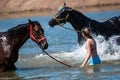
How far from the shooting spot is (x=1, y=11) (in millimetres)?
89188

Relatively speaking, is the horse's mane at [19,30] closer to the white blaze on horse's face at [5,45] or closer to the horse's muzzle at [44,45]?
the white blaze on horse's face at [5,45]

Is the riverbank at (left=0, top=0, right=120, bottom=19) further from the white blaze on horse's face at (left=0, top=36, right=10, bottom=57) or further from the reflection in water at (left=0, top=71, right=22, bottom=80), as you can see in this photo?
the reflection in water at (left=0, top=71, right=22, bottom=80)

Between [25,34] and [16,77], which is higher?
[25,34]

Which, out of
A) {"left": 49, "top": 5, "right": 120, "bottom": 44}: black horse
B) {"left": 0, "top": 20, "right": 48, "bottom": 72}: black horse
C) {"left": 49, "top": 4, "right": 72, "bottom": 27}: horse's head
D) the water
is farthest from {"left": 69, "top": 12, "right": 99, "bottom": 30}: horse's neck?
{"left": 0, "top": 20, "right": 48, "bottom": 72}: black horse

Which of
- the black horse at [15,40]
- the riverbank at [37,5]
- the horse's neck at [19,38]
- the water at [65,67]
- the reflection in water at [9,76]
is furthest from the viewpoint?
the riverbank at [37,5]

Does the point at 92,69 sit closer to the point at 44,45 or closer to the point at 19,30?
the point at 44,45

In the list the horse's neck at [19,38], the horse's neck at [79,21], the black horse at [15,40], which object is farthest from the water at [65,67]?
the horse's neck at [19,38]

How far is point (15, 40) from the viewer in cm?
1532

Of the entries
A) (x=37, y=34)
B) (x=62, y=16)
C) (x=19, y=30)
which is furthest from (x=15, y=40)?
(x=62, y=16)

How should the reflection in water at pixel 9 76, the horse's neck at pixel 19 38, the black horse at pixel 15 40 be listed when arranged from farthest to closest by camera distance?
the horse's neck at pixel 19 38 < the black horse at pixel 15 40 < the reflection in water at pixel 9 76

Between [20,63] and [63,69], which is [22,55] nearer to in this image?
[20,63]

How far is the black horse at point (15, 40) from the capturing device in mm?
15141

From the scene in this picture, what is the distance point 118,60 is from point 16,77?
3.93 metres

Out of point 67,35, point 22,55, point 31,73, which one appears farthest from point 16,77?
point 67,35
